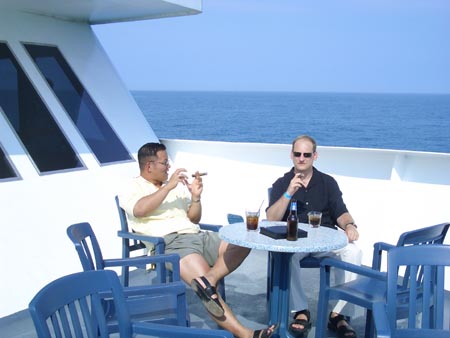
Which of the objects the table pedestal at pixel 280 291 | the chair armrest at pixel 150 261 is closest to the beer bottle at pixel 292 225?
the table pedestal at pixel 280 291

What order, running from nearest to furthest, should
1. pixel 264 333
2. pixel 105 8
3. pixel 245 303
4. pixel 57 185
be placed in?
pixel 264 333 < pixel 245 303 < pixel 57 185 < pixel 105 8

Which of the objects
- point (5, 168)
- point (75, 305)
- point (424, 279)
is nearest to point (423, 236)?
point (424, 279)

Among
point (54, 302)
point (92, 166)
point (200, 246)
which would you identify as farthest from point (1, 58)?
point (54, 302)

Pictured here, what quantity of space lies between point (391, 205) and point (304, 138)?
1.54 meters

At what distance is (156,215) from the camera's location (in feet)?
11.9

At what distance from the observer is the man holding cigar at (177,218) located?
10.7 ft

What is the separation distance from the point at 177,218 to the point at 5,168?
1.40m

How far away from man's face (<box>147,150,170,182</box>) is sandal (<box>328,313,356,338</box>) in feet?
4.90

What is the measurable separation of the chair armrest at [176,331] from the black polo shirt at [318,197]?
5.94ft

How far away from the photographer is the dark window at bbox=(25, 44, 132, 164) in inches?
189

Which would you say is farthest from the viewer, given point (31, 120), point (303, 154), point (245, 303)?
point (31, 120)

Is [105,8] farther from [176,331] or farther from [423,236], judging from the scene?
[176,331]

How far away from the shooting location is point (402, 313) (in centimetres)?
270

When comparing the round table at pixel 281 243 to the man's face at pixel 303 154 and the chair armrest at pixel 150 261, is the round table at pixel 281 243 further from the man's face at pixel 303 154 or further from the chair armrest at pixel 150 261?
the man's face at pixel 303 154
